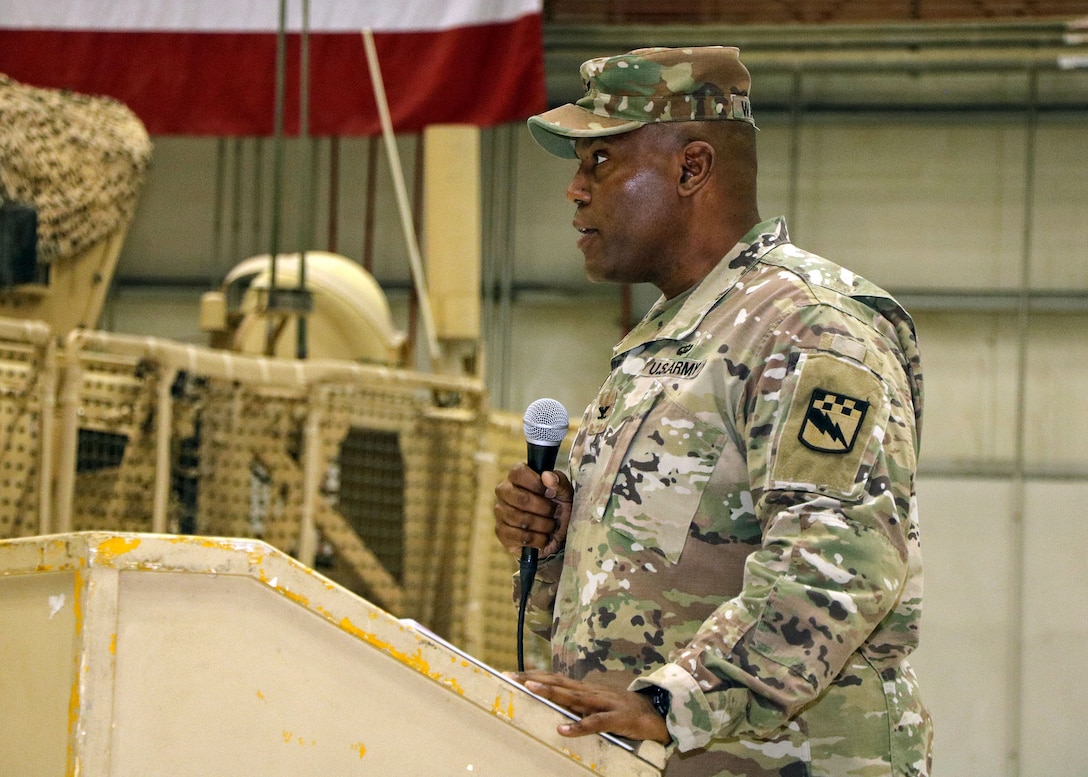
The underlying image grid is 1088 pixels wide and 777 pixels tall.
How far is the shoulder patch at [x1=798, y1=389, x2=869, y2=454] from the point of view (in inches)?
51.2

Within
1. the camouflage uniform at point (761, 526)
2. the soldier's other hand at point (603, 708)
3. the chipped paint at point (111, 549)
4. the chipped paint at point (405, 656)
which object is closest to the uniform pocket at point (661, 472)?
the camouflage uniform at point (761, 526)

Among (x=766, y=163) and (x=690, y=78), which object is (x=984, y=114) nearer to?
(x=766, y=163)

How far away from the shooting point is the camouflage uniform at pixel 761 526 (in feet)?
4.15

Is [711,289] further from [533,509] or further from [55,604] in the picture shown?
[55,604]

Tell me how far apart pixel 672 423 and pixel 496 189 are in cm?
646

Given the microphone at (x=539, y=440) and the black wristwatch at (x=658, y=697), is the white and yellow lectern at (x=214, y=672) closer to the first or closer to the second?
the black wristwatch at (x=658, y=697)

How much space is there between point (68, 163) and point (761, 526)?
130 inches

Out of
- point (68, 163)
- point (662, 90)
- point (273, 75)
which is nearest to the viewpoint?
point (662, 90)

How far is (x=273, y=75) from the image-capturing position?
273 inches

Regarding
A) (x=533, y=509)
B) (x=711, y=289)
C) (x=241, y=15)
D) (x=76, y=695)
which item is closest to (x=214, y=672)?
(x=76, y=695)

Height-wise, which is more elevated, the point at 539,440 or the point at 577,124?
the point at 577,124

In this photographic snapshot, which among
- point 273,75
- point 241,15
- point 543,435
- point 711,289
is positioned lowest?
point 543,435

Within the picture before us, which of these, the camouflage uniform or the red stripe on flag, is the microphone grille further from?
the red stripe on flag

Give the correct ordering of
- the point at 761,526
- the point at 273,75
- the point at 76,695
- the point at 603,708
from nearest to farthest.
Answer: the point at 76,695, the point at 603,708, the point at 761,526, the point at 273,75
